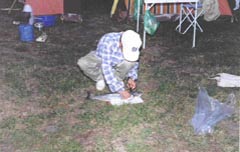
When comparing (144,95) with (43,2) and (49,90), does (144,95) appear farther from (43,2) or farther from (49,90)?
(43,2)

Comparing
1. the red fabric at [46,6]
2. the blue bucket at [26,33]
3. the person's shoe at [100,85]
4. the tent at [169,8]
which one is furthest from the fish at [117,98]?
the tent at [169,8]

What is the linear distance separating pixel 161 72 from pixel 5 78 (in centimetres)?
176

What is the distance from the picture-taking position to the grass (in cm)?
354

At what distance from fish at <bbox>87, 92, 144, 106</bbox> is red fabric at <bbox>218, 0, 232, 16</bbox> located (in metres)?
3.72

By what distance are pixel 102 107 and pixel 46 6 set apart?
357 centimetres

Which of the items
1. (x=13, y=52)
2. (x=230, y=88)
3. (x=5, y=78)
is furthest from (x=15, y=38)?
(x=230, y=88)

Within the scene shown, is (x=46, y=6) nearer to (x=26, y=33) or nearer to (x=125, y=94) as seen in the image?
(x=26, y=33)

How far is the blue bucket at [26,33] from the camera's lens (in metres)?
6.30

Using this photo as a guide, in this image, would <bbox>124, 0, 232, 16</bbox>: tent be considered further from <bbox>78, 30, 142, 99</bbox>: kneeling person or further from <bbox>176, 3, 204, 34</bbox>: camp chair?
<bbox>78, 30, 142, 99</bbox>: kneeling person

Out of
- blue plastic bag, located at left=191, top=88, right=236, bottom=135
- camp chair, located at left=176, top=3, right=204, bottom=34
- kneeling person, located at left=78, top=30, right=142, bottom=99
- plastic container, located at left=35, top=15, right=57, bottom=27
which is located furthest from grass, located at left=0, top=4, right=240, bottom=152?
plastic container, located at left=35, top=15, right=57, bottom=27

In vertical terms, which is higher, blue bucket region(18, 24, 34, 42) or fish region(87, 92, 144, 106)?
blue bucket region(18, 24, 34, 42)

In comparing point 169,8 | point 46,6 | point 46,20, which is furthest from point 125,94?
point 169,8

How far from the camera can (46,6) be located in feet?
23.8

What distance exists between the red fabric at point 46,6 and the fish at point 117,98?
3.18 meters
